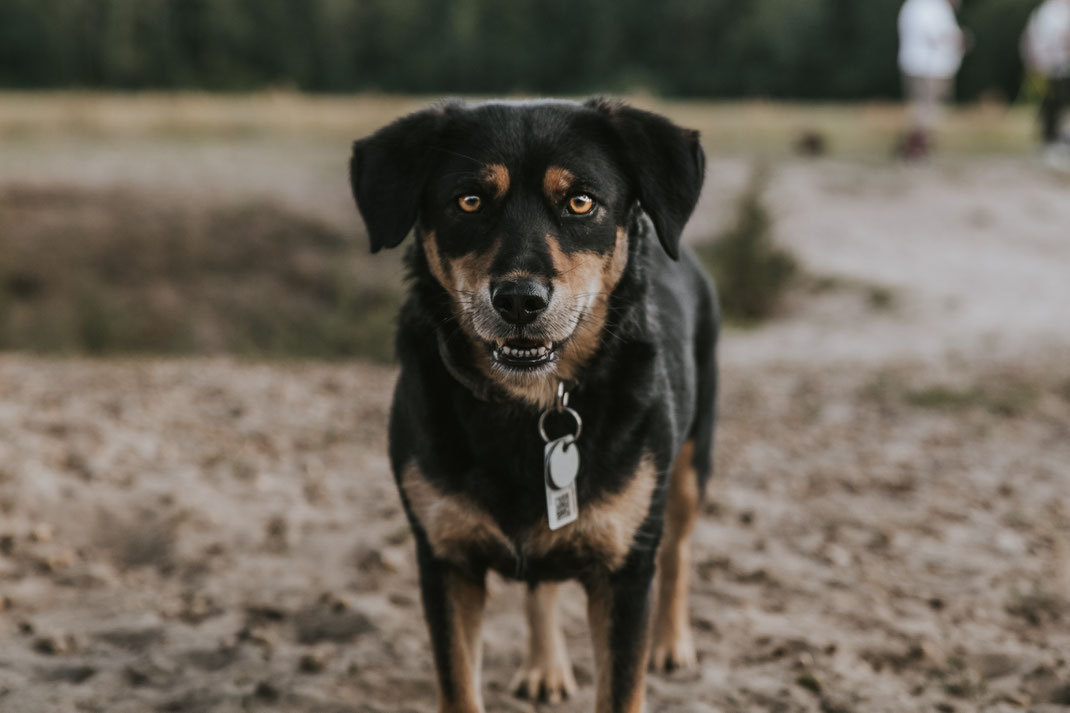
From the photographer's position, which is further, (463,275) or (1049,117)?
(1049,117)

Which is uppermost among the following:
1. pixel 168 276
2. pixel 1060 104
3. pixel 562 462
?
pixel 562 462

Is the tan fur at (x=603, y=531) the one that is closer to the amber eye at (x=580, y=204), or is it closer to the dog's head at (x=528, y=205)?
the dog's head at (x=528, y=205)

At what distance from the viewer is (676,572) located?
401 cm

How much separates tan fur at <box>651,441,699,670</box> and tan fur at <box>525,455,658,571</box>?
926mm

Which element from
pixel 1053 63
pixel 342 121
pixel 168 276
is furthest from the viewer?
pixel 342 121

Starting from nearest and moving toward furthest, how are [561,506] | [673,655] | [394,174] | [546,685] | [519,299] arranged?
[519,299]
[561,506]
[394,174]
[546,685]
[673,655]

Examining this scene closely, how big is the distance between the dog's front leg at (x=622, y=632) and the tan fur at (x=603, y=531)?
0.07 m

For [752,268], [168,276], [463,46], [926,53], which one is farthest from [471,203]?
[463,46]

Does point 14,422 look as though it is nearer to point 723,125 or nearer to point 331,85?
point 723,125

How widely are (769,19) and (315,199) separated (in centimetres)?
4326

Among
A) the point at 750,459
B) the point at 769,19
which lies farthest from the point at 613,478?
the point at 769,19

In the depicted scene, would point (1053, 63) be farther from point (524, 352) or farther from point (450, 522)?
point (450, 522)

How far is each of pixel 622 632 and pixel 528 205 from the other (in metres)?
1.35

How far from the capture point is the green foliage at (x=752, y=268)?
34.2 ft
